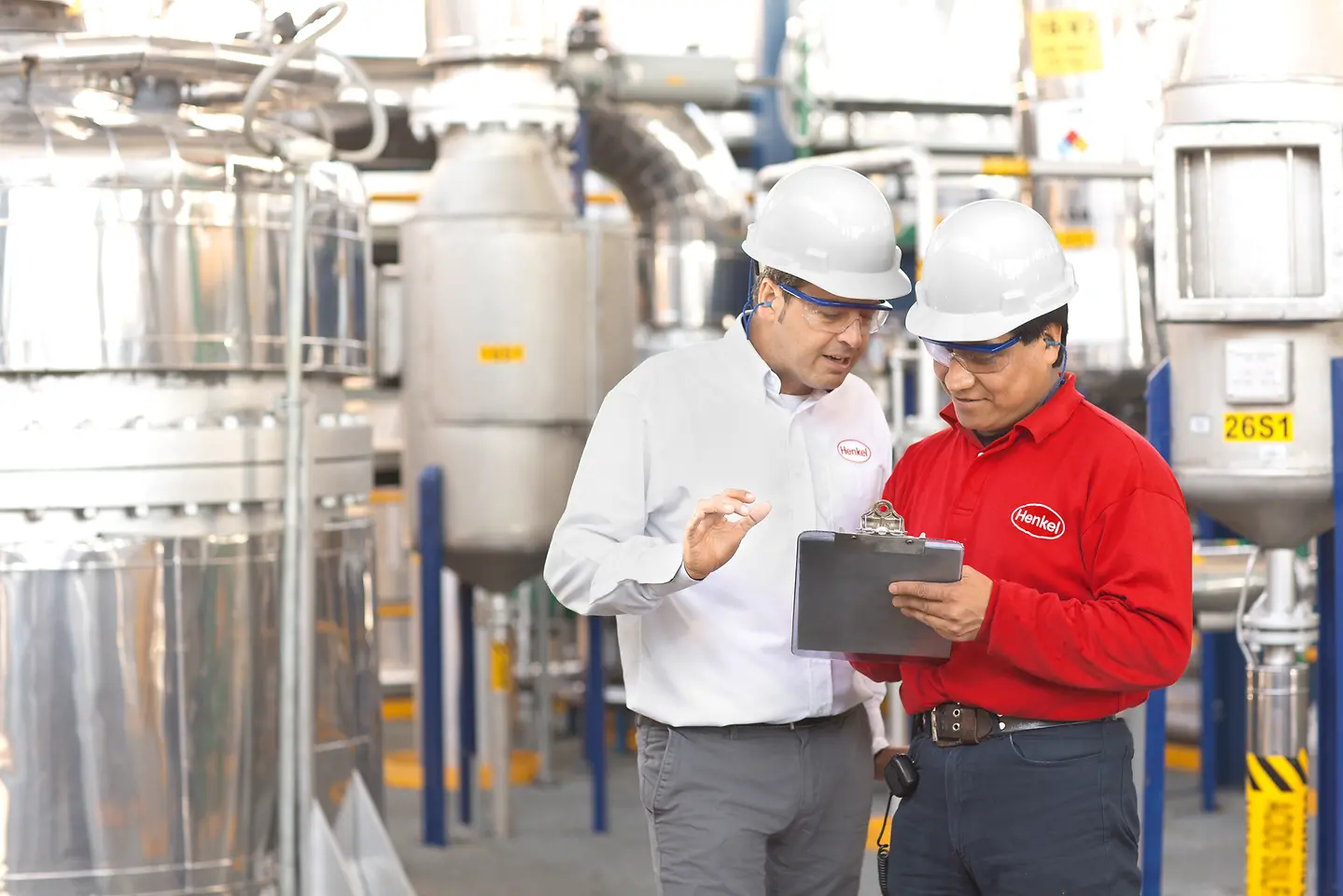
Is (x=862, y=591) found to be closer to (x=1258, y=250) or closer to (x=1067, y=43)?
(x=1258, y=250)

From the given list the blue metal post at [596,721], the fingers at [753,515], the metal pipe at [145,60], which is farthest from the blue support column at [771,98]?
the fingers at [753,515]

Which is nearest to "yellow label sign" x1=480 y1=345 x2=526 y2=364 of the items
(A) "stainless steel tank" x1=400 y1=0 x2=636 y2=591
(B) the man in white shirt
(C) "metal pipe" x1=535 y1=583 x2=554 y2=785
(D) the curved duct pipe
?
(A) "stainless steel tank" x1=400 y1=0 x2=636 y2=591

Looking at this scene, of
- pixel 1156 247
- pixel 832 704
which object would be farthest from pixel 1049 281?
pixel 1156 247

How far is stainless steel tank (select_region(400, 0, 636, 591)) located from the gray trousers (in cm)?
300

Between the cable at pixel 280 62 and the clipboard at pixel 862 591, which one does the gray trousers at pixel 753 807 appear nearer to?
the clipboard at pixel 862 591

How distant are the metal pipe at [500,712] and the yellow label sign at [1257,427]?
274 cm

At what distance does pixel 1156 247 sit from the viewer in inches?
147

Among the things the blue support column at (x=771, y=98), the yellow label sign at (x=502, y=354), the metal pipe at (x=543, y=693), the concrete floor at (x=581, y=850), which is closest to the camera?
the concrete floor at (x=581, y=850)

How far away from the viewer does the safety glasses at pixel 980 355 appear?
219 centimetres

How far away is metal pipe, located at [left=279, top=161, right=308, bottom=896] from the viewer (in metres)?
3.76

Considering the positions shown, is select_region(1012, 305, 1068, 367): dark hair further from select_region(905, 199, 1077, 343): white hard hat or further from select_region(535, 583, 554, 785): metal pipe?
select_region(535, 583, 554, 785): metal pipe

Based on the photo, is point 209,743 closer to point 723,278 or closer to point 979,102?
point 723,278

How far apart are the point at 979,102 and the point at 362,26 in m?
2.56

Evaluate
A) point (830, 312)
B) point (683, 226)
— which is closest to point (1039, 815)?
point (830, 312)
